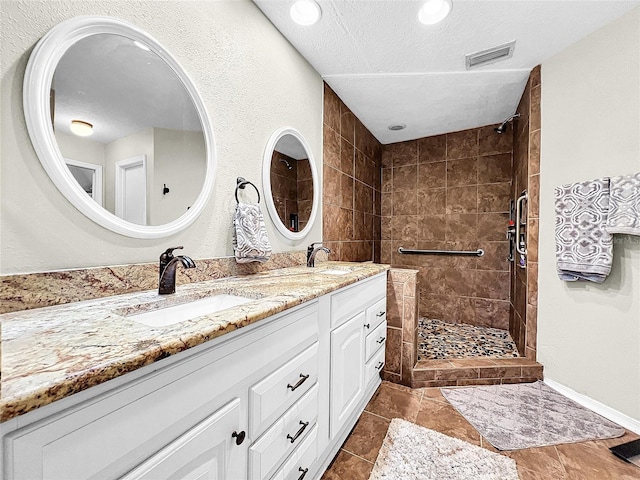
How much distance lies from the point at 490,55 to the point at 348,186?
4.66ft

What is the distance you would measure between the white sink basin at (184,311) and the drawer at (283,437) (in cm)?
40

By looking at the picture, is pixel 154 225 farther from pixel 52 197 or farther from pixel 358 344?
pixel 358 344

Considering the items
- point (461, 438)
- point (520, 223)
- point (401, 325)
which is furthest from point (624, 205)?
point (461, 438)

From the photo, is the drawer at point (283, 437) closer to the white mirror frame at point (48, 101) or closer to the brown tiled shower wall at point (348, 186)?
the white mirror frame at point (48, 101)

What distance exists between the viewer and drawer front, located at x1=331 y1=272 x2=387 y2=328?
4.00ft

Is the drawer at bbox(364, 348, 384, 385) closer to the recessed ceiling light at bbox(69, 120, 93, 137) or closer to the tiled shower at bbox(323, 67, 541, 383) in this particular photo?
the tiled shower at bbox(323, 67, 541, 383)

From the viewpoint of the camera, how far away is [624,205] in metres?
1.48

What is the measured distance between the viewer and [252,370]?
73 cm

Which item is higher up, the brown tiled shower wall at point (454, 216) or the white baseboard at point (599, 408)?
the brown tiled shower wall at point (454, 216)

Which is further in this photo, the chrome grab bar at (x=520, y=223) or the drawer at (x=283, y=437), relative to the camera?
the chrome grab bar at (x=520, y=223)

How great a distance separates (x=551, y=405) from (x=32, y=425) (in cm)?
244

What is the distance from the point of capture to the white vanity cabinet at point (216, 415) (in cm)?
39

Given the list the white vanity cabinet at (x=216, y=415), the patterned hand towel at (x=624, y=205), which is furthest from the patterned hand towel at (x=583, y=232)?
the white vanity cabinet at (x=216, y=415)

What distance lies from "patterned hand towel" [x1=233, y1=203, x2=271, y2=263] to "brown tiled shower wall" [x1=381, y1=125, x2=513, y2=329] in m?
2.54
